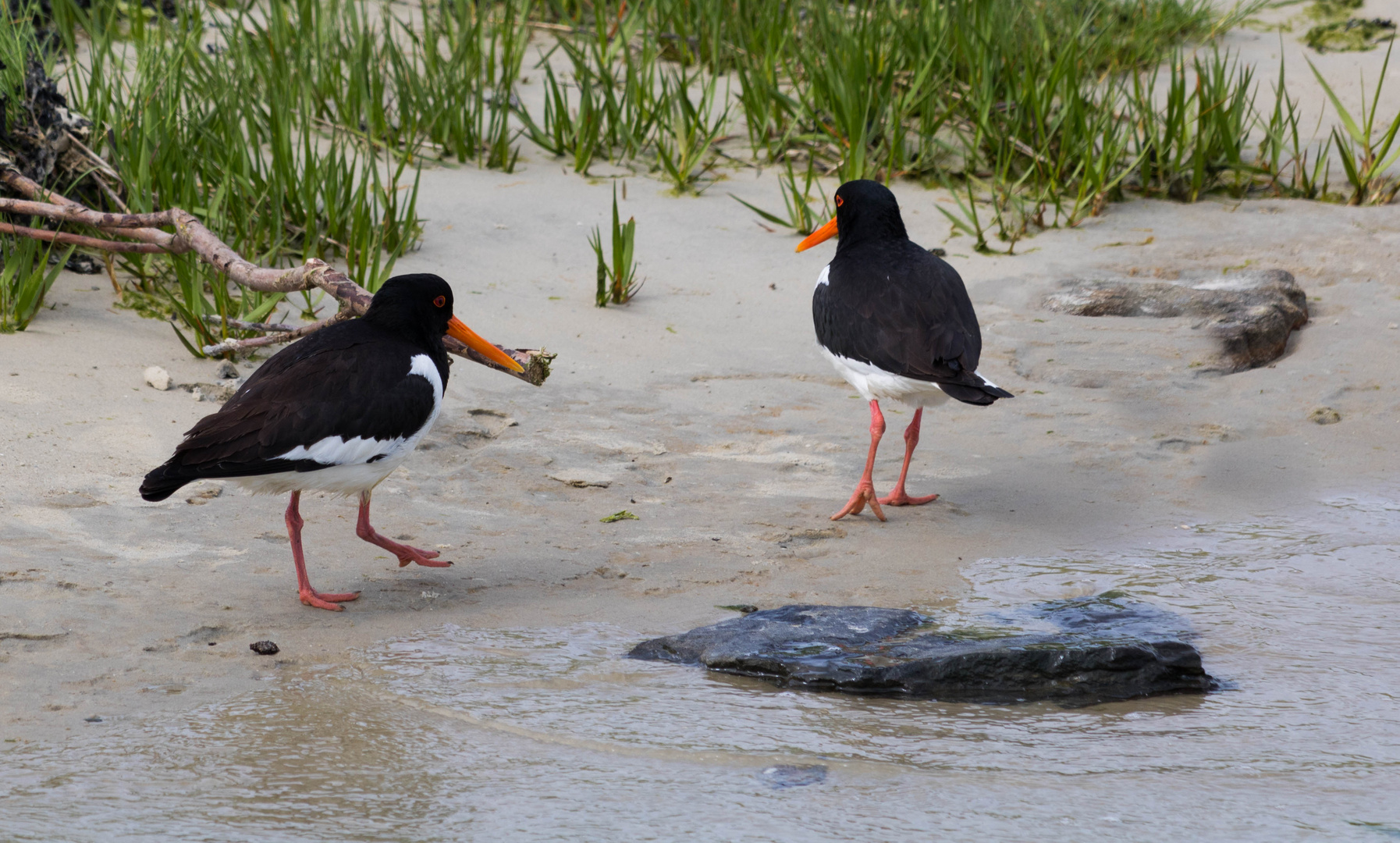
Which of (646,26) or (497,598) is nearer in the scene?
(497,598)

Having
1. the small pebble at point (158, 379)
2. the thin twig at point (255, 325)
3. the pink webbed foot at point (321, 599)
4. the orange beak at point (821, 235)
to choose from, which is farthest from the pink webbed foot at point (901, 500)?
the small pebble at point (158, 379)

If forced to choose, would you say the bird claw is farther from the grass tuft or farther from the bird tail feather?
the grass tuft

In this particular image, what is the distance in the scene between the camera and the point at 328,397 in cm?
364

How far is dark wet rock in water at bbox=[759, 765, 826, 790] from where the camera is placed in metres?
2.62

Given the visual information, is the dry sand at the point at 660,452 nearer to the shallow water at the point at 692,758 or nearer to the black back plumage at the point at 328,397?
the shallow water at the point at 692,758

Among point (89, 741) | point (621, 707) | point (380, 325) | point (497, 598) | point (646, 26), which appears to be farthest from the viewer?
point (646, 26)

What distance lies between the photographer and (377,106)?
7230 millimetres

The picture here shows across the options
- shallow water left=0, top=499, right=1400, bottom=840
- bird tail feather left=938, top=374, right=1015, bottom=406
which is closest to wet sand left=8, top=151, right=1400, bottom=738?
shallow water left=0, top=499, right=1400, bottom=840

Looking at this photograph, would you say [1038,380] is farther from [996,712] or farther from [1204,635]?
[996,712]

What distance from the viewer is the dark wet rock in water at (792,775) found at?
103 inches

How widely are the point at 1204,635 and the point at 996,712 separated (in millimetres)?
835

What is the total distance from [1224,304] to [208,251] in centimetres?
455

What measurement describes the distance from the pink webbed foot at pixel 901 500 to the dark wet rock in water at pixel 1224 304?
6.09ft

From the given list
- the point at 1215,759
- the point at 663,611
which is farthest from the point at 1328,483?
the point at 663,611
